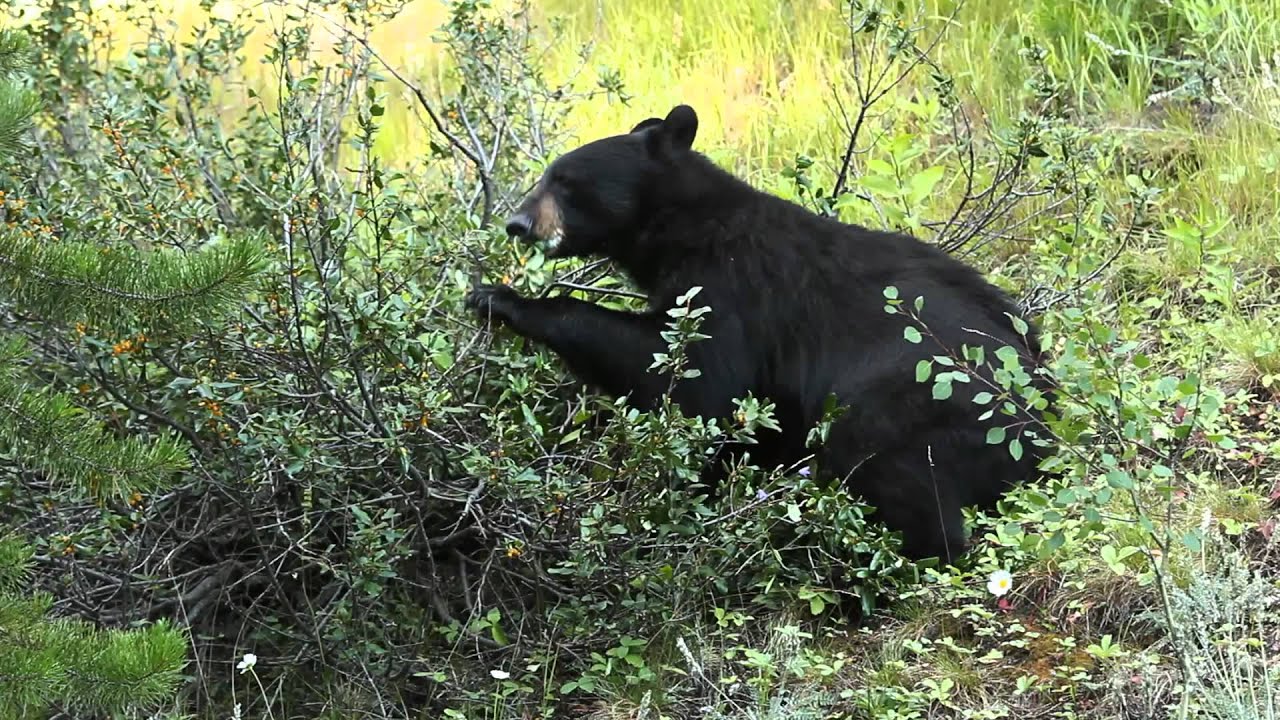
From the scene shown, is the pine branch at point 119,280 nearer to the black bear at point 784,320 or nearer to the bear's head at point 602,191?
the black bear at point 784,320

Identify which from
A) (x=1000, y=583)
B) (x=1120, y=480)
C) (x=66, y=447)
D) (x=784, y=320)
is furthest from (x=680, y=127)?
(x=66, y=447)

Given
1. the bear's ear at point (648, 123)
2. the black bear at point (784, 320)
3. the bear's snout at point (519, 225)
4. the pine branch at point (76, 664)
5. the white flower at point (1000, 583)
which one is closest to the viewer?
the pine branch at point (76, 664)

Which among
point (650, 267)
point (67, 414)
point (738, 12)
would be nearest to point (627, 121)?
point (738, 12)

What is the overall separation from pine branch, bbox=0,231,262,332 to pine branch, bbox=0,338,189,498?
0.45 ft

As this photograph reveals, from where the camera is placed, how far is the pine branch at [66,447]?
278 centimetres

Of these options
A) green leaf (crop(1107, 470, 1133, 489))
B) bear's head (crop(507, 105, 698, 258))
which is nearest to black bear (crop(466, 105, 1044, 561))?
bear's head (crop(507, 105, 698, 258))

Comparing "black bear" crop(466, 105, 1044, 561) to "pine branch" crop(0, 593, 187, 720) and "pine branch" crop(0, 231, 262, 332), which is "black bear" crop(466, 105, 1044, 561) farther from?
"pine branch" crop(0, 593, 187, 720)

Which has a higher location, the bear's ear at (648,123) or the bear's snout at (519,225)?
the bear's ear at (648,123)

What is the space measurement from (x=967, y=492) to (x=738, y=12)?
14.2ft

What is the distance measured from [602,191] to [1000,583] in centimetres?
195

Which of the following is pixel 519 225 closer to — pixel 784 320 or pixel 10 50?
pixel 784 320

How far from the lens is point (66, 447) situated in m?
2.81

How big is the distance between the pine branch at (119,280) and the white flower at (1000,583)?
1978 mm

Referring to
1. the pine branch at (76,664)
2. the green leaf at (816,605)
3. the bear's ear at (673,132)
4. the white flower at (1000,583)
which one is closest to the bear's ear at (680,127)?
the bear's ear at (673,132)
